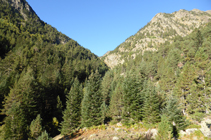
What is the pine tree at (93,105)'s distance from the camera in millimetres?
25250

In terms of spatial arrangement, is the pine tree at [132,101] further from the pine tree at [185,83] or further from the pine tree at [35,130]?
the pine tree at [35,130]

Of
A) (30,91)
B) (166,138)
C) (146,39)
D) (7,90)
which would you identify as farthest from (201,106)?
(146,39)

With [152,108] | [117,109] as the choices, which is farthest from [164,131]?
[117,109]

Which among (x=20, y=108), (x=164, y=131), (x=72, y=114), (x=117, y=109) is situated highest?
(x=20, y=108)

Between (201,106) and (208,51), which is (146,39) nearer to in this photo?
(208,51)

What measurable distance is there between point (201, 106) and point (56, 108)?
44.1 m

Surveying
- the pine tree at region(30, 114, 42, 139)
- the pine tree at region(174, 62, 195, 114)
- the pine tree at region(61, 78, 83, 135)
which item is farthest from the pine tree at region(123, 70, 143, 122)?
the pine tree at region(30, 114, 42, 139)

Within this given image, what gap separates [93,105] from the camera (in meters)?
26.3

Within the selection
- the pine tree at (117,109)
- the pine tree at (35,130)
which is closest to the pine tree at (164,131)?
the pine tree at (117,109)

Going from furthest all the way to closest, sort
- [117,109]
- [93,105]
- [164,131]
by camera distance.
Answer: [117,109] < [93,105] < [164,131]

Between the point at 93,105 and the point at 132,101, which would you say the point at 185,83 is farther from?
the point at 93,105

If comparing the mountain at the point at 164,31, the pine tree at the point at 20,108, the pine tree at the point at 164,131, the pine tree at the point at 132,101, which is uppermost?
the mountain at the point at 164,31

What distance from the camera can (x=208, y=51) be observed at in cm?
3881

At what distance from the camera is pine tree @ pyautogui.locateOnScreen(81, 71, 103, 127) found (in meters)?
25.2
